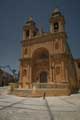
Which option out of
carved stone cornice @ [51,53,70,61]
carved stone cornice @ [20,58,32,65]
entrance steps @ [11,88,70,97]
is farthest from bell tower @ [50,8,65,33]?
entrance steps @ [11,88,70,97]

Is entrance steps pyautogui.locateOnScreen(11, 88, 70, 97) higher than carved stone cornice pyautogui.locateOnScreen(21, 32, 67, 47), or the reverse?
carved stone cornice pyautogui.locateOnScreen(21, 32, 67, 47)

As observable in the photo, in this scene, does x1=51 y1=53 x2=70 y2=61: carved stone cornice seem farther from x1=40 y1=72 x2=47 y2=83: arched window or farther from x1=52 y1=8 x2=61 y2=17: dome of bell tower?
x1=52 y1=8 x2=61 y2=17: dome of bell tower

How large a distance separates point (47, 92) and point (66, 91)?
7.30ft

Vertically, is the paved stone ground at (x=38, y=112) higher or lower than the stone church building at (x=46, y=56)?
lower

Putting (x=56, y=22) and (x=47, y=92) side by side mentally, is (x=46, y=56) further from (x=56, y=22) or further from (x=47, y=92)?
(x=47, y=92)

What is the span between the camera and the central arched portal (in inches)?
968

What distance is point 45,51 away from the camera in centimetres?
2539

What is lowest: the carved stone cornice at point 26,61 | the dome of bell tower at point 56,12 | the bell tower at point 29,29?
the carved stone cornice at point 26,61

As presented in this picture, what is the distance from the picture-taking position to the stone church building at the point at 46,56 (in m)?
22.0

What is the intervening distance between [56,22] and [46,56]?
6.46 m

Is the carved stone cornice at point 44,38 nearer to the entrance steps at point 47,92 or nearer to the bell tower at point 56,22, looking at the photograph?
the bell tower at point 56,22

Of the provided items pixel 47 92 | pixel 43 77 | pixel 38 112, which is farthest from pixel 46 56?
pixel 38 112

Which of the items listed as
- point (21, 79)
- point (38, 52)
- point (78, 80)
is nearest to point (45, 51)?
point (38, 52)

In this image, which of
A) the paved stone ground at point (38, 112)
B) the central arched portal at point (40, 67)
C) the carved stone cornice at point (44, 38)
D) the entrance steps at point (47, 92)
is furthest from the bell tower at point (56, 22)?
the paved stone ground at point (38, 112)
